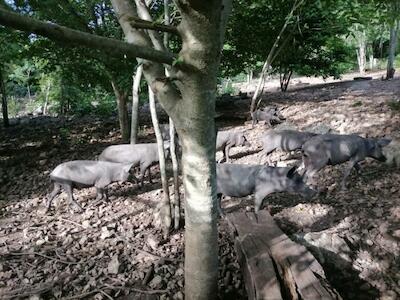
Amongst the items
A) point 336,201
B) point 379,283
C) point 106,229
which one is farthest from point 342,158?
point 106,229

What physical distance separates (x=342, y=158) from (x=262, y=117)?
5.92 metres

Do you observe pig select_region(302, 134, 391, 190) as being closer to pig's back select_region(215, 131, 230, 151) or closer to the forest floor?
the forest floor

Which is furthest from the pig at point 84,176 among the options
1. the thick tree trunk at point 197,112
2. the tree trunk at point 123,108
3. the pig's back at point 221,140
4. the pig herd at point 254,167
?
the tree trunk at point 123,108

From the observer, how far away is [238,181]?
6586 millimetres

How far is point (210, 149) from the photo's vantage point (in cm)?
363

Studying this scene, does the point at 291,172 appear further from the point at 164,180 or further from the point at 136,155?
the point at 136,155

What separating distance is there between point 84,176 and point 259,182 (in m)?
3.20

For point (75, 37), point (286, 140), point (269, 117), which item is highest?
point (75, 37)

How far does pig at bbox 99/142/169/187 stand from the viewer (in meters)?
8.99

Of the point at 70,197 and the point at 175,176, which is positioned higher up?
the point at 175,176

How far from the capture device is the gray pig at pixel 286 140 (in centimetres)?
906

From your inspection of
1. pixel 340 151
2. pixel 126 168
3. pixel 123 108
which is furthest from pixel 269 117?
pixel 126 168

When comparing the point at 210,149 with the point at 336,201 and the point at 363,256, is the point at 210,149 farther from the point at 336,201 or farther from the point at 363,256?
the point at 336,201

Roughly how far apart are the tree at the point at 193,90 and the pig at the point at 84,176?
3.92 meters
